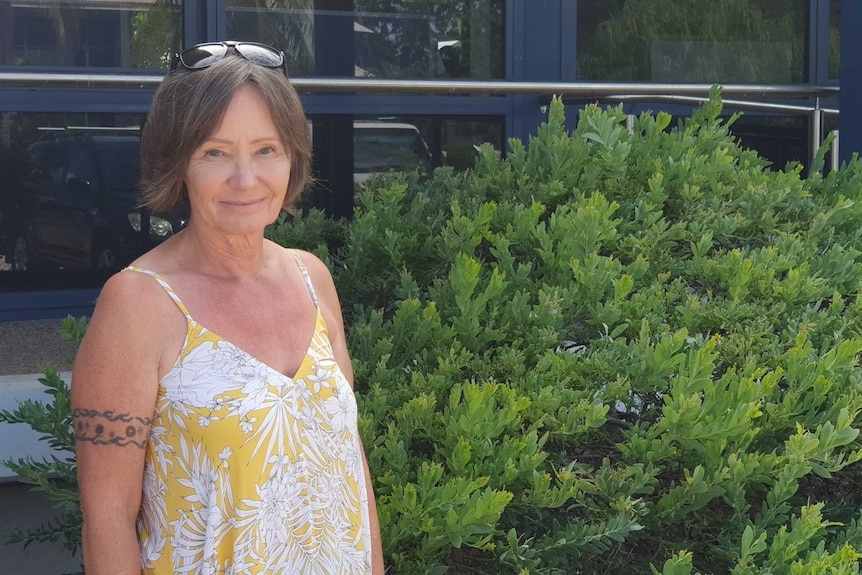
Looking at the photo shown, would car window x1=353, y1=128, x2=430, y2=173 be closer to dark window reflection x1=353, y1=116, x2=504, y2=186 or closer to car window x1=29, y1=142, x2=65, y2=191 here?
dark window reflection x1=353, y1=116, x2=504, y2=186

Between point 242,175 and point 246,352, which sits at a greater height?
point 242,175

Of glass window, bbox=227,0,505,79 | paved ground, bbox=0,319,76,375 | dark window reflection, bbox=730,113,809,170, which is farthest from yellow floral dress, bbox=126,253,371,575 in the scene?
dark window reflection, bbox=730,113,809,170

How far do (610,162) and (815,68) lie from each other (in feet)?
11.9

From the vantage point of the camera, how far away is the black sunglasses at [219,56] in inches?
75.9

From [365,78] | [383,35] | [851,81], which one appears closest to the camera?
[851,81]

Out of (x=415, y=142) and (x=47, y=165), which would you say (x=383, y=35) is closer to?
(x=415, y=142)

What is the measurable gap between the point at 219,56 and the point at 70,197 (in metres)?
3.22

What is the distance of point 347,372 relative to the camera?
217 centimetres

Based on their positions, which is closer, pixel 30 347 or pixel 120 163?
pixel 30 347

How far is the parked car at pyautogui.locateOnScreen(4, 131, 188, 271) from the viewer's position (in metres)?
4.83

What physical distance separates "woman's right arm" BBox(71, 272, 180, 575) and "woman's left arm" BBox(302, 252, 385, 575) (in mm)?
439

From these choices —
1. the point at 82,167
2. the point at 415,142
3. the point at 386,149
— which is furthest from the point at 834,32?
the point at 82,167

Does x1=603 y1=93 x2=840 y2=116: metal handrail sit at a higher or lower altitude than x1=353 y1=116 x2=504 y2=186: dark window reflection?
higher

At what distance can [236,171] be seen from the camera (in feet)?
6.29
